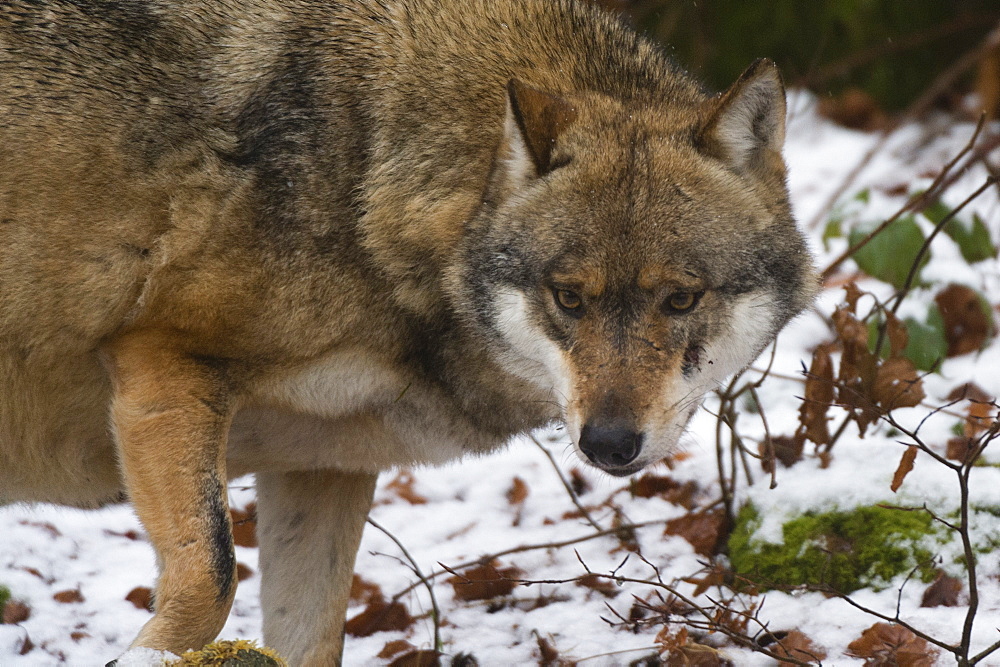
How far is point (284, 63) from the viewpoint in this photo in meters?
3.45

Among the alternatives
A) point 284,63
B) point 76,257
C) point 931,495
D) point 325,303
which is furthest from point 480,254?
point 931,495

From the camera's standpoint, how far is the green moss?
12.7 ft

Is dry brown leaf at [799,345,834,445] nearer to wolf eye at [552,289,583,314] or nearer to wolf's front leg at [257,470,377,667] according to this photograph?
wolf eye at [552,289,583,314]

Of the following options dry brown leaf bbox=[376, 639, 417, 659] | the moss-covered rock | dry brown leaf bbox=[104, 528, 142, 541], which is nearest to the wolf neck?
the moss-covered rock

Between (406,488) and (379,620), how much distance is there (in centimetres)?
119

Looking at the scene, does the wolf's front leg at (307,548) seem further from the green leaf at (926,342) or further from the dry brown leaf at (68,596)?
the green leaf at (926,342)

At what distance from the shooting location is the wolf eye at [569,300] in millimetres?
3154

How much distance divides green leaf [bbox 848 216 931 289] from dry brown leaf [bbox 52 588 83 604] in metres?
3.66

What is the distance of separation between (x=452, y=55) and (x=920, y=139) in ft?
20.6

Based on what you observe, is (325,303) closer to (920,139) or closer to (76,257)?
(76,257)

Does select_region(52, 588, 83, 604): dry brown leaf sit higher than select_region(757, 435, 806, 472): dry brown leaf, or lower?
lower

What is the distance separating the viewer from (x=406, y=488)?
5555mm

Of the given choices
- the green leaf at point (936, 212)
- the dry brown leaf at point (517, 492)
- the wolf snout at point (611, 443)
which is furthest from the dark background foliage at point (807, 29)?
the wolf snout at point (611, 443)

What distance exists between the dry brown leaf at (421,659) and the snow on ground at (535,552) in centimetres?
12
